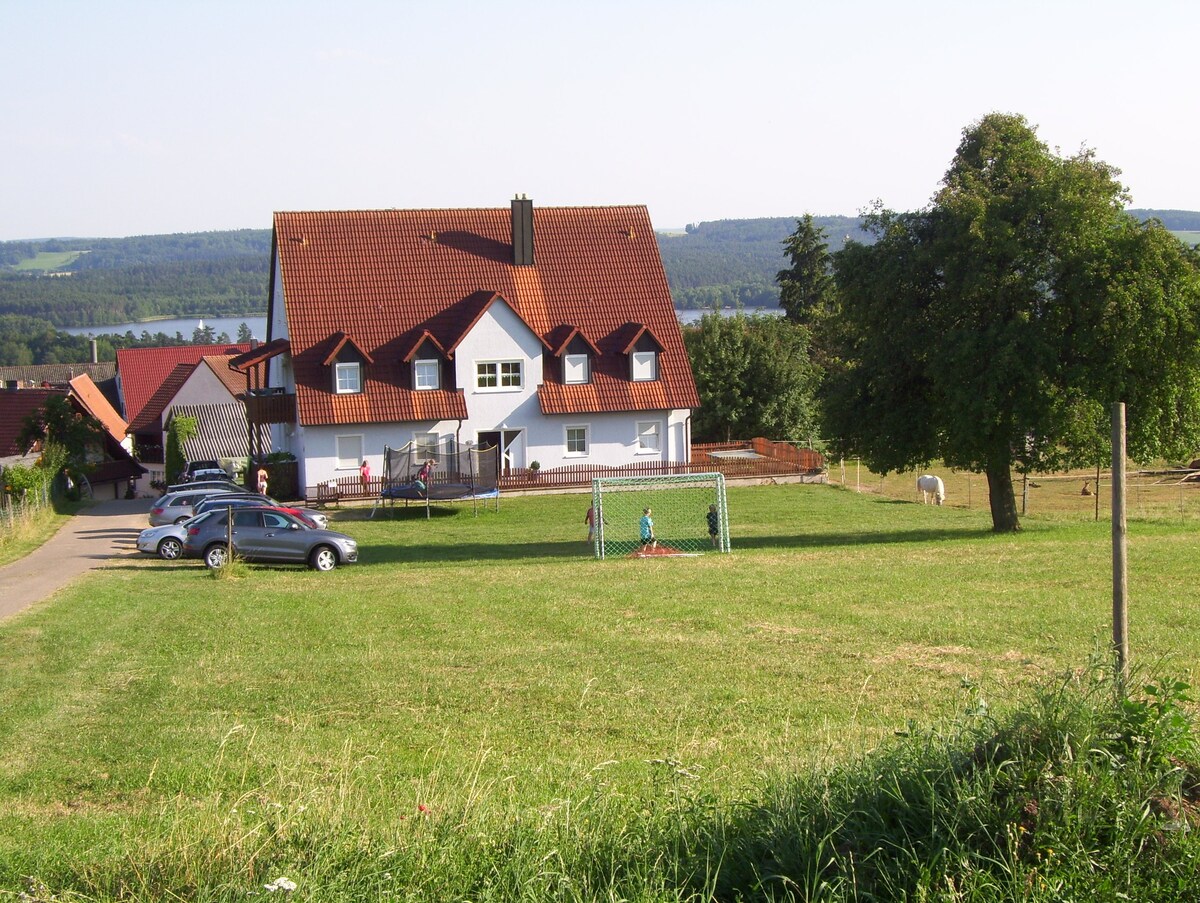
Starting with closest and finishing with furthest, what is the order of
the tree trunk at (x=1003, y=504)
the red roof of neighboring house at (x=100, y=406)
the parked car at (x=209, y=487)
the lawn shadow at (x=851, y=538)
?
the lawn shadow at (x=851, y=538) → the tree trunk at (x=1003, y=504) → the parked car at (x=209, y=487) → the red roof of neighboring house at (x=100, y=406)

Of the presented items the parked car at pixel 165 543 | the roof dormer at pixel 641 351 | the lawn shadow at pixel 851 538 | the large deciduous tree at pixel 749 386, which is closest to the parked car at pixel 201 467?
the roof dormer at pixel 641 351

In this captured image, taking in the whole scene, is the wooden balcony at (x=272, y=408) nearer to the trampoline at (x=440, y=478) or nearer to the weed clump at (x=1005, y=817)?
the trampoline at (x=440, y=478)

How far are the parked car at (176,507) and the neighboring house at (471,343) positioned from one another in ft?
38.1

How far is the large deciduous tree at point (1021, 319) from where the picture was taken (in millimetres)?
30500

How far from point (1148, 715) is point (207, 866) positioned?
4.92m

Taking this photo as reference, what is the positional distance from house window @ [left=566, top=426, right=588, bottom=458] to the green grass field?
2410 centimetres

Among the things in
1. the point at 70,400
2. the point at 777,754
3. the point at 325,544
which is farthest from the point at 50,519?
the point at 777,754

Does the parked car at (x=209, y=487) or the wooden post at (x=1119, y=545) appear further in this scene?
the parked car at (x=209, y=487)

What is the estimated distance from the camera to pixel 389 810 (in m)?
7.63

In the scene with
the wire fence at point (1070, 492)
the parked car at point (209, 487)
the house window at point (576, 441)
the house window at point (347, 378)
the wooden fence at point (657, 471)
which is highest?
the house window at point (347, 378)

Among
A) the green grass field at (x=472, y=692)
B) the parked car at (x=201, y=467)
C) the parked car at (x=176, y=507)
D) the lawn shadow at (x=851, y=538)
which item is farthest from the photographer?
the parked car at (x=201, y=467)

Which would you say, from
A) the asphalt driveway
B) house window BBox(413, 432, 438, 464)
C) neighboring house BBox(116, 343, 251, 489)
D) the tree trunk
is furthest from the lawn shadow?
neighboring house BBox(116, 343, 251, 489)

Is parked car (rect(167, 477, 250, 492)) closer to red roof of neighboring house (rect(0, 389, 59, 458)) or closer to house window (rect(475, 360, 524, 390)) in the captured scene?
house window (rect(475, 360, 524, 390))

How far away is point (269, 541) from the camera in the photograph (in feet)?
99.0
